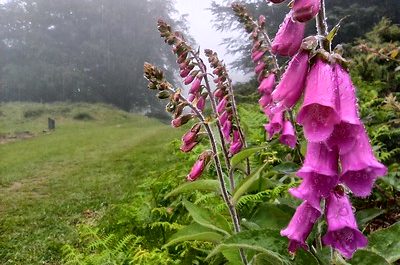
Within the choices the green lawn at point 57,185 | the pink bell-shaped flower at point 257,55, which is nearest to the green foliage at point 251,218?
the pink bell-shaped flower at point 257,55

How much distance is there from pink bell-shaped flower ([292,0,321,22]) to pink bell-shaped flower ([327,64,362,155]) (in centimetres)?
12

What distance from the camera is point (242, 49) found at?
22.3 m

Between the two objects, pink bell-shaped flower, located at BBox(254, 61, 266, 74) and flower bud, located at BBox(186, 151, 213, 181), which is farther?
pink bell-shaped flower, located at BBox(254, 61, 266, 74)

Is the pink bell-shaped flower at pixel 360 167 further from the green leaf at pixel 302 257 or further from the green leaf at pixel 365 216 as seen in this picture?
the green leaf at pixel 365 216

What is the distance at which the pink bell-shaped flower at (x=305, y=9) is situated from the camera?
0.96m

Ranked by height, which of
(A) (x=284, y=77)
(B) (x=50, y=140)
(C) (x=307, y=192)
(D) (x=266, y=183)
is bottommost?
(B) (x=50, y=140)

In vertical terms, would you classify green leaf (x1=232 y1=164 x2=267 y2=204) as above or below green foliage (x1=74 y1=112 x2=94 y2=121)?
above

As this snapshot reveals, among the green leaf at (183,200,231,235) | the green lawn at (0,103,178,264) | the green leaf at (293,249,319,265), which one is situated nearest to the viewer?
the green leaf at (293,249,319,265)

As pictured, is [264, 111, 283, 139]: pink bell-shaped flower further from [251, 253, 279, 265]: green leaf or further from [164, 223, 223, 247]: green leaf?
[251, 253, 279, 265]: green leaf

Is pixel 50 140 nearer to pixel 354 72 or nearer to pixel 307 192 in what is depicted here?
pixel 354 72

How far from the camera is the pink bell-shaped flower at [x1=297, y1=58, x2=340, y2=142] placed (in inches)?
36.5

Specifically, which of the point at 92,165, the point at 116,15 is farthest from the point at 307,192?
the point at 116,15

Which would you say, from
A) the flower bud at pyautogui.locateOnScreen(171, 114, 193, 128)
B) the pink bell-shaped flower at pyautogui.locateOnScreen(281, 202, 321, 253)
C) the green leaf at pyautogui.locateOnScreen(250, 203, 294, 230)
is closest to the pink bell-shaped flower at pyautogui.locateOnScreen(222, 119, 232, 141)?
the flower bud at pyautogui.locateOnScreen(171, 114, 193, 128)

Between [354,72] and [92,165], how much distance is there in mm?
7269
